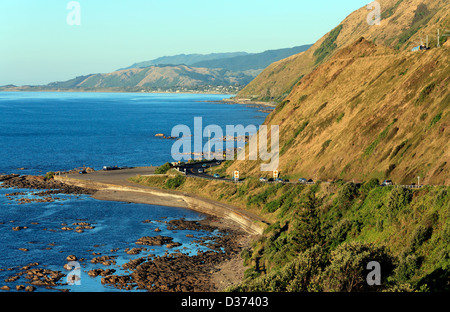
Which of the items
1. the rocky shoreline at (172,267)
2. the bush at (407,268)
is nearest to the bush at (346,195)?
the rocky shoreline at (172,267)

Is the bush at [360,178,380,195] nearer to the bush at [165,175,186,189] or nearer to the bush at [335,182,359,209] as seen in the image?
the bush at [335,182,359,209]

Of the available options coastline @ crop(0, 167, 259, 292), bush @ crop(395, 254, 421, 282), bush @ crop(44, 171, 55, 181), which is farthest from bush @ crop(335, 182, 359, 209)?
bush @ crop(44, 171, 55, 181)

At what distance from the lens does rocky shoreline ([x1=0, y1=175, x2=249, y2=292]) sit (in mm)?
53250

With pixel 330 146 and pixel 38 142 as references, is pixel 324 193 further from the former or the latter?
pixel 38 142

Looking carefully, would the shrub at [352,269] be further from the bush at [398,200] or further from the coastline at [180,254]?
the coastline at [180,254]

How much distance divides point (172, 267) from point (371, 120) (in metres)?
38.8

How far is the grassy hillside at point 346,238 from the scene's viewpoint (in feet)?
123

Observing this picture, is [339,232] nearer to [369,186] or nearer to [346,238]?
[346,238]

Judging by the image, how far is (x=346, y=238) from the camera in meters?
54.7

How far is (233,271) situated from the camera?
57188 millimetres

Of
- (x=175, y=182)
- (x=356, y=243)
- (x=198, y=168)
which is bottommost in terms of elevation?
(x=175, y=182)

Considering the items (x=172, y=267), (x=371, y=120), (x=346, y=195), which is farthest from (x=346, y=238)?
(x=371, y=120)

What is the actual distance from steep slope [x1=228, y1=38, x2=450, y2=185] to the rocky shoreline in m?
18.5
